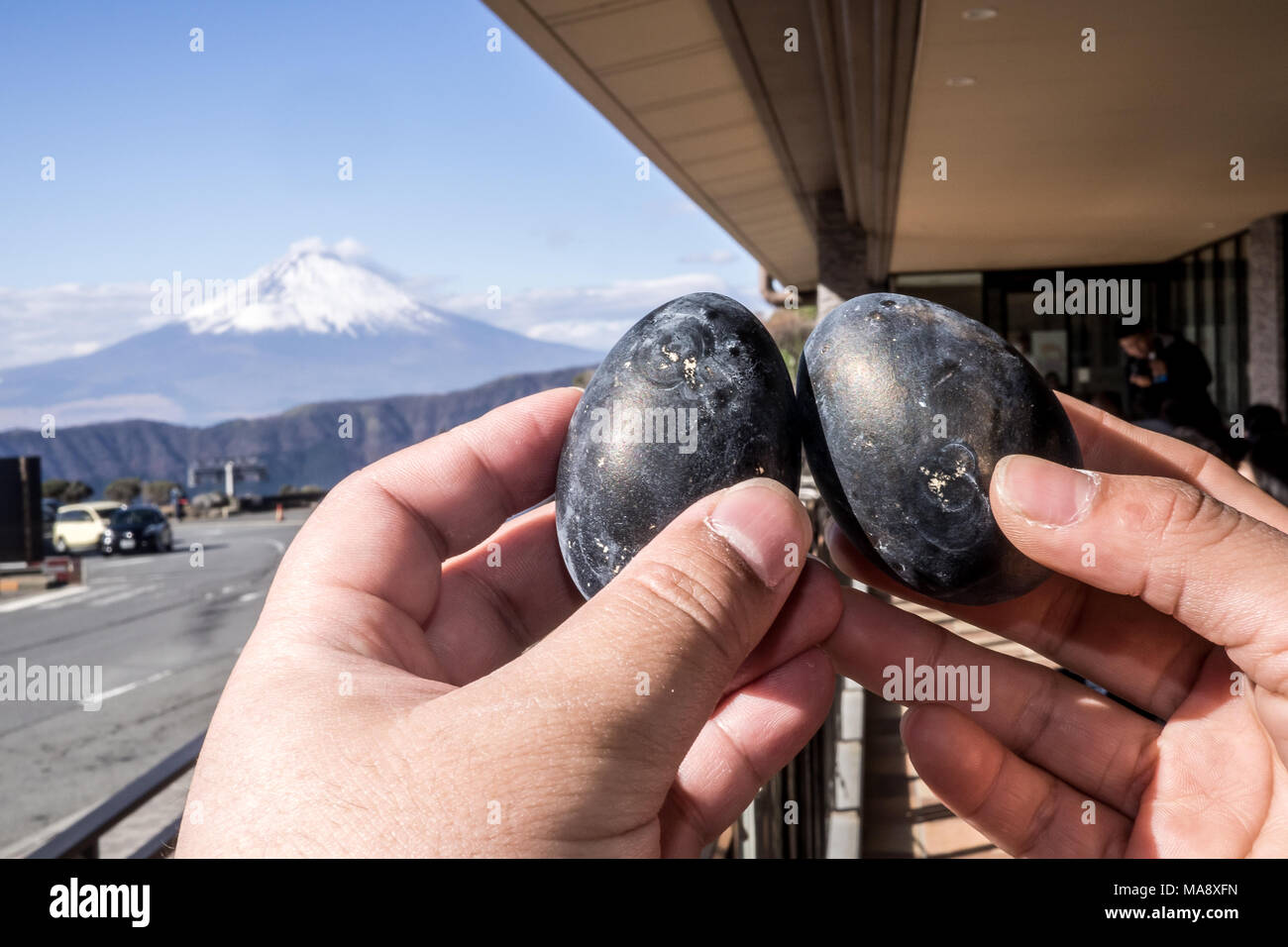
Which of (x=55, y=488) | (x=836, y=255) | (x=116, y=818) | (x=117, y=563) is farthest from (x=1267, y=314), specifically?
(x=55, y=488)

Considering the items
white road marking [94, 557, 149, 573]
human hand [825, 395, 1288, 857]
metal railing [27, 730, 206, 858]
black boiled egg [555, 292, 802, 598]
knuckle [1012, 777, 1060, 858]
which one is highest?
black boiled egg [555, 292, 802, 598]

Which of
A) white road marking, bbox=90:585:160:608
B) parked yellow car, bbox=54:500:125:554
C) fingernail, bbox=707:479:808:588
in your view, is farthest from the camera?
parked yellow car, bbox=54:500:125:554

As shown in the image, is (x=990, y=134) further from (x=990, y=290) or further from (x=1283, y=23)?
(x=990, y=290)

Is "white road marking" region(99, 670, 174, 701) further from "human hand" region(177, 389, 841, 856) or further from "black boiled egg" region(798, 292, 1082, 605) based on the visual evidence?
"black boiled egg" region(798, 292, 1082, 605)

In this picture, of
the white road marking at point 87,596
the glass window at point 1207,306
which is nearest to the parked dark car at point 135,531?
the white road marking at point 87,596

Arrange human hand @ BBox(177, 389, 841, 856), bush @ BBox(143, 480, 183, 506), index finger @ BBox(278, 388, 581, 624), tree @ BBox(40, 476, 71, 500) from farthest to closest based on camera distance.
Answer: bush @ BBox(143, 480, 183, 506)
tree @ BBox(40, 476, 71, 500)
index finger @ BBox(278, 388, 581, 624)
human hand @ BBox(177, 389, 841, 856)

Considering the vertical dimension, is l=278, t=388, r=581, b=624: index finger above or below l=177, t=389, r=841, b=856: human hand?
above

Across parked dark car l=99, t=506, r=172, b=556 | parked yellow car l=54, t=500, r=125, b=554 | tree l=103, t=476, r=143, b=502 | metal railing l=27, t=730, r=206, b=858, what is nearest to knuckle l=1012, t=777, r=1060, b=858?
metal railing l=27, t=730, r=206, b=858
